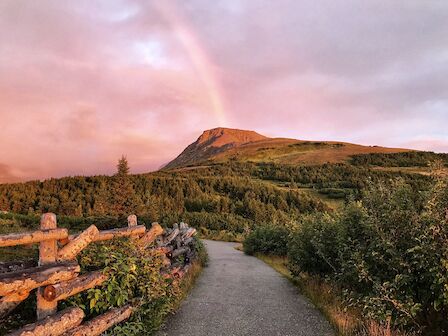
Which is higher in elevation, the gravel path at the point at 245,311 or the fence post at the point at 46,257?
the fence post at the point at 46,257

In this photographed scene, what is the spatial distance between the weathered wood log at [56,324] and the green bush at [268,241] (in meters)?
21.4

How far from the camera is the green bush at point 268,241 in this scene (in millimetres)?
27306

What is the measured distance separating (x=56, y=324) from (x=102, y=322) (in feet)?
3.64

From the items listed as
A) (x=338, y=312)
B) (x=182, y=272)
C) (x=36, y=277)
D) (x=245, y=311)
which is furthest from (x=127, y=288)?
(x=182, y=272)

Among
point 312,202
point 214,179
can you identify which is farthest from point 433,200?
point 214,179

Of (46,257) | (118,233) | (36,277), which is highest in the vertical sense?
(118,233)

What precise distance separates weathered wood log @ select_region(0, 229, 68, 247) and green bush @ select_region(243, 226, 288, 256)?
848 inches

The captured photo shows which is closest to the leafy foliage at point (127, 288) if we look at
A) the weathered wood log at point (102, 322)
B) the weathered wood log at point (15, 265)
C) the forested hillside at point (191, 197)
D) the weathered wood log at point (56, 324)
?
the weathered wood log at point (102, 322)

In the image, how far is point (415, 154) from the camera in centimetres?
18088

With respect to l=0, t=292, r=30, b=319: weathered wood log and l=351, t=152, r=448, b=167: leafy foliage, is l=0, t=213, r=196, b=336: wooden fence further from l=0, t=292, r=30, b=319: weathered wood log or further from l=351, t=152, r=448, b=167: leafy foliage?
l=351, t=152, r=448, b=167: leafy foliage

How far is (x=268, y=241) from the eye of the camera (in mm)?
28359

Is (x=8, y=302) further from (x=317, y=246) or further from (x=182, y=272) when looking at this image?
(x=317, y=246)

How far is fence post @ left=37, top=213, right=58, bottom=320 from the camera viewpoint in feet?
20.1

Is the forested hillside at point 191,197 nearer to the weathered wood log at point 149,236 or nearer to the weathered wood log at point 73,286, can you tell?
the weathered wood log at point 149,236
